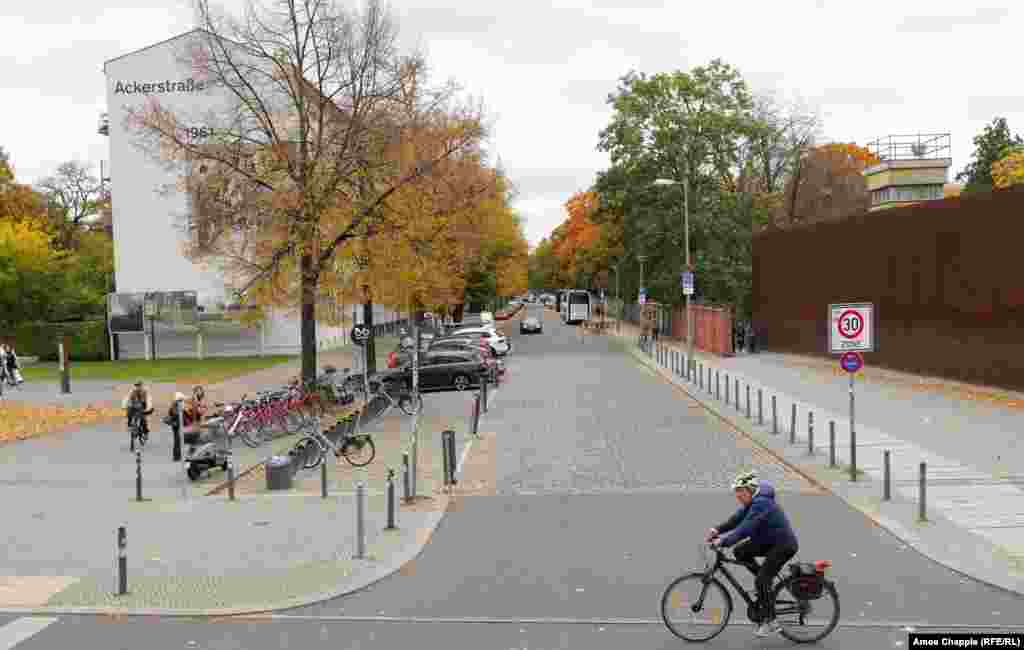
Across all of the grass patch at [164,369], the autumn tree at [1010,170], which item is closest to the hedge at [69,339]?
the grass patch at [164,369]

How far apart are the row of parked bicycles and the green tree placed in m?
53.5

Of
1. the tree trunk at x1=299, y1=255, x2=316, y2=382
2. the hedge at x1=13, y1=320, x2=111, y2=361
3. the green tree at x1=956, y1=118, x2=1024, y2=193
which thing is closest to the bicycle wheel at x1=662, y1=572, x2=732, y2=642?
the tree trunk at x1=299, y1=255, x2=316, y2=382

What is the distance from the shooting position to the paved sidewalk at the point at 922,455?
1132 cm

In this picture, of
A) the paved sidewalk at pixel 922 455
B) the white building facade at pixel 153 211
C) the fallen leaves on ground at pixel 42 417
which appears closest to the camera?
the paved sidewalk at pixel 922 455

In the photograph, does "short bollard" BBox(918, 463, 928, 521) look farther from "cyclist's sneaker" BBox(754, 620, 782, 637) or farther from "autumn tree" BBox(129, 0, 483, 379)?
"autumn tree" BBox(129, 0, 483, 379)

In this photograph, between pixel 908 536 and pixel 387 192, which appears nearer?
pixel 908 536

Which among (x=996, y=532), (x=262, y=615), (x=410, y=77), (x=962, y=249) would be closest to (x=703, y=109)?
(x=962, y=249)

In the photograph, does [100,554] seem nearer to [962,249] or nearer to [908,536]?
[908,536]

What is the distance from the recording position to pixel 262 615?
9.38 meters

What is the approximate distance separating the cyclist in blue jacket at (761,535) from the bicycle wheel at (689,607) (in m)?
0.33

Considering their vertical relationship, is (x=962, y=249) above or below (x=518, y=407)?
above

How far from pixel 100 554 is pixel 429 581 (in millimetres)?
4433

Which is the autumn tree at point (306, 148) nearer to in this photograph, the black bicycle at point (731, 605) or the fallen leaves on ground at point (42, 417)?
the fallen leaves on ground at point (42, 417)

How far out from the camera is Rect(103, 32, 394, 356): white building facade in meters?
50.7
